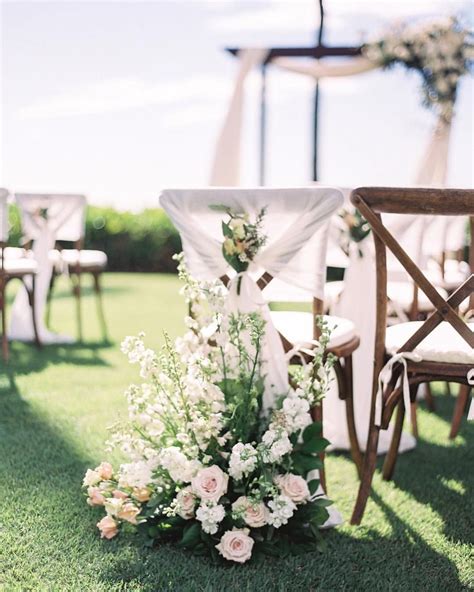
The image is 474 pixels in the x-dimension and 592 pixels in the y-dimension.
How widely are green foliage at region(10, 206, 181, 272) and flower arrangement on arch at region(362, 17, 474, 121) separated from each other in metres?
4.60

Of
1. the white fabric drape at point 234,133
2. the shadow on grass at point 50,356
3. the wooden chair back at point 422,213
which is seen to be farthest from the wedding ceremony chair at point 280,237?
the white fabric drape at point 234,133

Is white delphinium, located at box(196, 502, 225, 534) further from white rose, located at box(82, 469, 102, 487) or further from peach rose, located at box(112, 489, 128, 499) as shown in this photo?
white rose, located at box(82, 469, 102, 487)

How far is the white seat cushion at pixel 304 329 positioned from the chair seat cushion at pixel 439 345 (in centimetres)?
16

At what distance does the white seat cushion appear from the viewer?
248 cm

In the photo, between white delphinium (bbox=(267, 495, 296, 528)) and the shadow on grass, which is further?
the shadow on grass

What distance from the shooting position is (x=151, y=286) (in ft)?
30.9

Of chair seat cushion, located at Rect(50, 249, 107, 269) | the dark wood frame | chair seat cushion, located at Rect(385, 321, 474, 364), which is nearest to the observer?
chair seat cushion, located at Rect(385, 321, 474, 364)

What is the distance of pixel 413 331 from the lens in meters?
2.50

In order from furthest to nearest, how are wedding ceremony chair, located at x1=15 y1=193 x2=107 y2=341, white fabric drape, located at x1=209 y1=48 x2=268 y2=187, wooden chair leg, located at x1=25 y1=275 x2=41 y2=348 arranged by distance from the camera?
white fabric drape, located at x1=209 y1=48 x2=268 y2=187 < wedding ceremony chair, located at x1=15 y1=193 x2=107 y2=341 < wooden chair leg, located at x1=25 y1=275 x2=41 y2=348

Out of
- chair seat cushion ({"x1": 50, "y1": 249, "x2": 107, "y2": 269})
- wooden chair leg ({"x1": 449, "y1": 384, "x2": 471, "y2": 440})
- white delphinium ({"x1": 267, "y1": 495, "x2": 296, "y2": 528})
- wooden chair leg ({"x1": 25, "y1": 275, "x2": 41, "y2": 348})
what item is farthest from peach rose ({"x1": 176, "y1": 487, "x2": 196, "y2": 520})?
chair seat cushion ({"x1": 50, "y1": 249, "x2": 107, "y2": 269})

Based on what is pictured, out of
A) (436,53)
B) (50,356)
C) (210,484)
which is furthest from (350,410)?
(436,53)

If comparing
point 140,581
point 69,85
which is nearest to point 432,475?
point 140,581

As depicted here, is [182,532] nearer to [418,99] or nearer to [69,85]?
[418,99]

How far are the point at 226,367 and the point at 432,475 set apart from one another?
1101 mm
